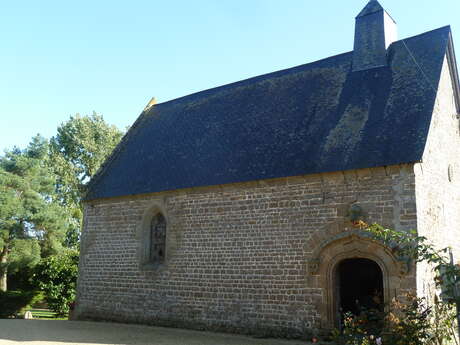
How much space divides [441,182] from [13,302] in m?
19.4

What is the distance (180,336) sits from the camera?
11.2m

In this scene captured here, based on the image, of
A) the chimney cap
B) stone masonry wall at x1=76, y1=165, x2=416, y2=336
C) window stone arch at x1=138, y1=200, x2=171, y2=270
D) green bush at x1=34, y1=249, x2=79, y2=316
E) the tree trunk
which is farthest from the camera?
the tree trunk

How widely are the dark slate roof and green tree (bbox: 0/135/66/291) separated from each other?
10853 mm

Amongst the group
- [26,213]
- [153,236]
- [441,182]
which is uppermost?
[26,213]

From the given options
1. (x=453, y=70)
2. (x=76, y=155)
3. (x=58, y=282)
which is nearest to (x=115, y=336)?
(x=453, y=70)

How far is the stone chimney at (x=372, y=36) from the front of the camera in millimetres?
13594

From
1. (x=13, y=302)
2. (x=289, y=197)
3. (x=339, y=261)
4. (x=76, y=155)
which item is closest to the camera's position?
Result: (x=339, y=261)

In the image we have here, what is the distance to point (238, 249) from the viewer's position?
12.3 m

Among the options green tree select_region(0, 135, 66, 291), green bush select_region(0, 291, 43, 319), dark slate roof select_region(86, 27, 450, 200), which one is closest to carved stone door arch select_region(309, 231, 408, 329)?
dark slate roof select_region(86, 27, 450, 200)

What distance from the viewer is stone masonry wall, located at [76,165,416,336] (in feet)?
35.2

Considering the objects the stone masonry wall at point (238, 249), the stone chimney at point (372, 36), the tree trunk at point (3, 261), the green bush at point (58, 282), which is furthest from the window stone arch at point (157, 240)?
the tree trunk at point (3, 261)

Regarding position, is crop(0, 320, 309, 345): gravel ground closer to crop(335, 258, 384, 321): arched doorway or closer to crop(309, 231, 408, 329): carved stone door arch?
crop(309, 231, 408, 329): carved stone door arch

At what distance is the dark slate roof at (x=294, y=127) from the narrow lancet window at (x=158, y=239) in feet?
3.54

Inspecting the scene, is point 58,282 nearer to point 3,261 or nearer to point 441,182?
point 3,261
